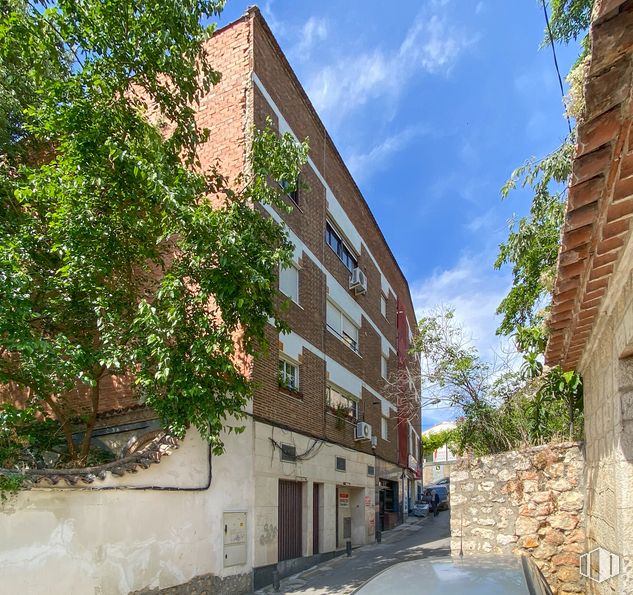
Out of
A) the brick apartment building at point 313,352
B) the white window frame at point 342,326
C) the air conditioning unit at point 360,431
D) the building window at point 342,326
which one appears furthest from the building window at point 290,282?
the air conditioning unit at point 360,431

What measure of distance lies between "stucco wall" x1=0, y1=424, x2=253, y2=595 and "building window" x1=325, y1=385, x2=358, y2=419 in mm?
5908

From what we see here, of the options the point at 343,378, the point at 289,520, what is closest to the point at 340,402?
the point at 343,378

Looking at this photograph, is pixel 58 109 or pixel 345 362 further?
pixel 345 362

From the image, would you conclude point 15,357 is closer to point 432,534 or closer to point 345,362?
point 345,362

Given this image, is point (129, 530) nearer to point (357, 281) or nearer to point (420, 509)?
point (357, 281)

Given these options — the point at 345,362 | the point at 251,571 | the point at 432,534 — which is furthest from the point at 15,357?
the point at 432,534

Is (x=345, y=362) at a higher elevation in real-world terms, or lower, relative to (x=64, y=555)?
higher

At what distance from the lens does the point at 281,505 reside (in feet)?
41.6

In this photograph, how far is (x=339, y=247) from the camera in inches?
731

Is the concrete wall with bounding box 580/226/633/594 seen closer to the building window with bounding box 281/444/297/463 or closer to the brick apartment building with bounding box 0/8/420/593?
the brick apartment building with bounding box 0/8/420/593

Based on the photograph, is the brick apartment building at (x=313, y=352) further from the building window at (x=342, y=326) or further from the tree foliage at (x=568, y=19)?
the tree foliage at (x=568, y=19)

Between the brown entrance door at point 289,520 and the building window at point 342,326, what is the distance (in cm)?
527

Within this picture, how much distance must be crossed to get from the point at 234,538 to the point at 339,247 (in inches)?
421

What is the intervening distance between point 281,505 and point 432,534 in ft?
37.0
